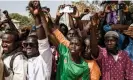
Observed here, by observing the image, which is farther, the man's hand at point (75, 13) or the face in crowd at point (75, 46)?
the man's hand at point (75, 13)

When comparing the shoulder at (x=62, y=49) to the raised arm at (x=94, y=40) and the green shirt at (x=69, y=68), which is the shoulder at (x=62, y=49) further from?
the raised arm at (x=94, y=40)

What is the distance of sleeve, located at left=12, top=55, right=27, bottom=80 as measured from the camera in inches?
178

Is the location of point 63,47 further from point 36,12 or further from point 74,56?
point 36,12

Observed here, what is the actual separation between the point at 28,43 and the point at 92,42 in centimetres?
86

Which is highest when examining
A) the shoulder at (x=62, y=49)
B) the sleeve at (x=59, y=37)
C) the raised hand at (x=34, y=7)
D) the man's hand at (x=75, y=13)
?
the raised hand at (x=34, y=7)

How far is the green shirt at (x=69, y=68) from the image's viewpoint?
4707 mm

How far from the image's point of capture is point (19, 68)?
4.55 metres

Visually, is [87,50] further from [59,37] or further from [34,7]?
[34,7]

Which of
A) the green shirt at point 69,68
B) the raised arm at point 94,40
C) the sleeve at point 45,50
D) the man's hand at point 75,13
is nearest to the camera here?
the sleeve at point 45,50

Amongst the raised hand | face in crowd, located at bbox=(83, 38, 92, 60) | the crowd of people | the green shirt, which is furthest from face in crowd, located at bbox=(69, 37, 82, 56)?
the raised hand

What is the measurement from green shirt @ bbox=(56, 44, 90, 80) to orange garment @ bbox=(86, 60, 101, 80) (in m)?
0.07

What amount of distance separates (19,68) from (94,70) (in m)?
1.04

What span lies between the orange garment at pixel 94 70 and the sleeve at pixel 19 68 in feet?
2.98

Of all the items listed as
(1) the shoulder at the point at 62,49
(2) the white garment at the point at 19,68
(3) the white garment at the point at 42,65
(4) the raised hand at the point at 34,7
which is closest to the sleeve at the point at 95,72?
(1) the shoulder at the point at 62,49
